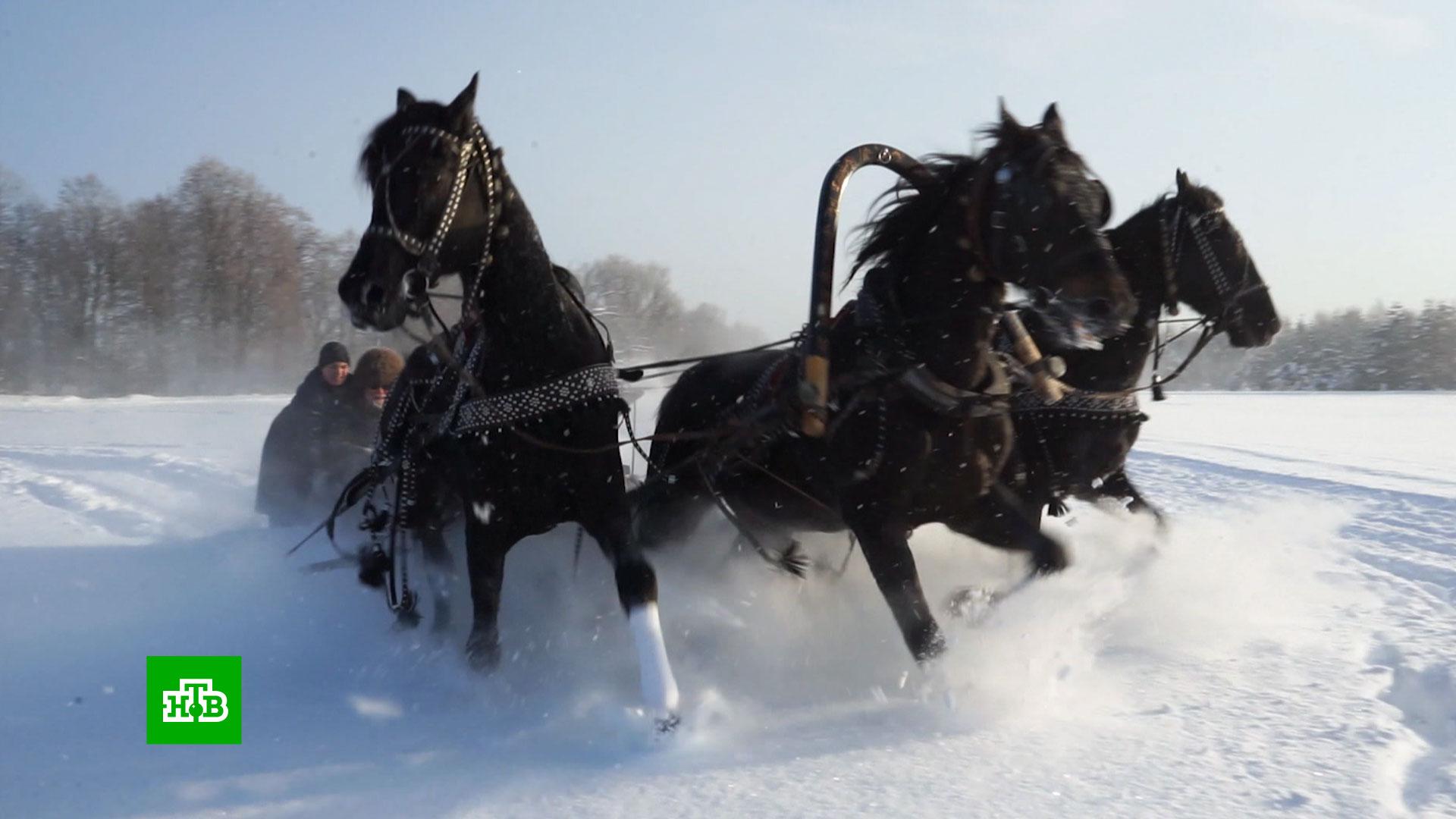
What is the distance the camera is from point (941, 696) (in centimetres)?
412

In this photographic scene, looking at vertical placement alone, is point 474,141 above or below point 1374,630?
above

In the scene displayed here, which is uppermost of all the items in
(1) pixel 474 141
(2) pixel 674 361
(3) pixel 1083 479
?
(1) pixel 474 141

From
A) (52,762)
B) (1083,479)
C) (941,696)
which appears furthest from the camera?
(1083,479)

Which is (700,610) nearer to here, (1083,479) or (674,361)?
(674,361)

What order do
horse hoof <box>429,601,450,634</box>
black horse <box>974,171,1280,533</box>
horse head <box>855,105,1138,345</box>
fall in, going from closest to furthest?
horse head <box>855,105,1138,345</box> < horse hoof <box>429,601,450,634</box> < black horse <box>974,171,1280,533</box>

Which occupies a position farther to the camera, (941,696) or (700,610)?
(700,610)

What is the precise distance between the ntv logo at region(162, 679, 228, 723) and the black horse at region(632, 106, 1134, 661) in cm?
192

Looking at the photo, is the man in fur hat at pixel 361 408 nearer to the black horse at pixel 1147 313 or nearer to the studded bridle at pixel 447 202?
the studded bridle at pixel 447 202

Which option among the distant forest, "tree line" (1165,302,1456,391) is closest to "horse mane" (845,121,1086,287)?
the distant forest

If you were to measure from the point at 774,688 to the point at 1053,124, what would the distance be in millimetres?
2335

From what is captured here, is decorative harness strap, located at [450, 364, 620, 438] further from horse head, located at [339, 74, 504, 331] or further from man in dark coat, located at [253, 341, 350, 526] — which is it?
man in dark coat, located at [253, 341, 350, 526]

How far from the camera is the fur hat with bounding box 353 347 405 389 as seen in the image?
721cm

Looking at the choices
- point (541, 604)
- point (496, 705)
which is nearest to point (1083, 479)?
point (541, 604)

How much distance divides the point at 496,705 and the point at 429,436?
103cm
